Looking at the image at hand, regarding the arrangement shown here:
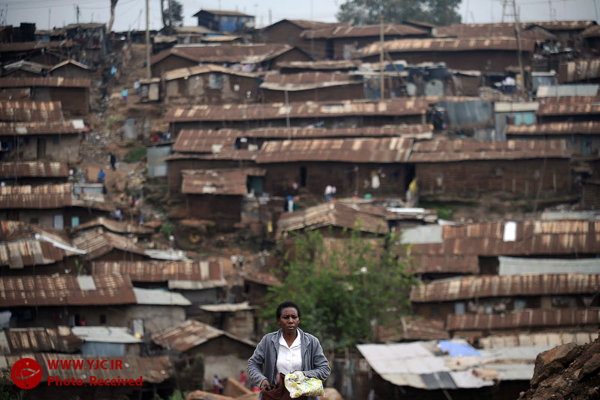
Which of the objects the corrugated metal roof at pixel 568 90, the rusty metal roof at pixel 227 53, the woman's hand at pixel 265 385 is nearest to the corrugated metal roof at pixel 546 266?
the corrugated metal roof at pixel 568 90

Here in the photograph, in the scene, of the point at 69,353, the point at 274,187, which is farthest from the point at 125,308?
the point at 274,187

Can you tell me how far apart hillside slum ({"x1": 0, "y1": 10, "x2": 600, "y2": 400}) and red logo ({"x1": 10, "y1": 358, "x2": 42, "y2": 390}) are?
0.94ft

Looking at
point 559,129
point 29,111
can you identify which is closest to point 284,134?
point 29,111

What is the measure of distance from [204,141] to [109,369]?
17.7 metres

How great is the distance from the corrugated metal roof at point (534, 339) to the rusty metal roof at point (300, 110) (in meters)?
16.5

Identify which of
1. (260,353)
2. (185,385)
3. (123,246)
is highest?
(260,353)

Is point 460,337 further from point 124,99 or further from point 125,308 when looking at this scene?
point 124,99

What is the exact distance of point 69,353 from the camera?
72.0 feet

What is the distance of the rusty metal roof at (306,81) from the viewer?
4122cm

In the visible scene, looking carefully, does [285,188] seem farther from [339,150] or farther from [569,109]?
[569,109]

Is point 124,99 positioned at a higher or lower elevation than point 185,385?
higher

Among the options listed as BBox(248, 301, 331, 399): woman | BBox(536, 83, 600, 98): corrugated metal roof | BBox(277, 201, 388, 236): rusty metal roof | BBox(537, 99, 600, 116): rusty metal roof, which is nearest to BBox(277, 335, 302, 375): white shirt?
BBox(248, 301, 331, 399): woman

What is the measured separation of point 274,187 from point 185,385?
48.1ft

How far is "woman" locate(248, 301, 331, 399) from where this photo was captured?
717 centimetres
